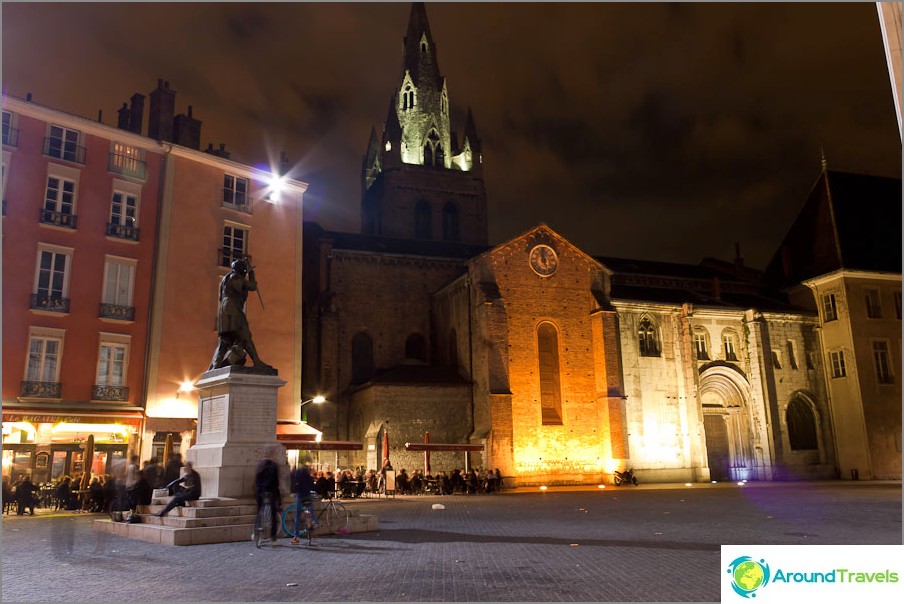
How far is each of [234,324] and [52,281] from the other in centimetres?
1275

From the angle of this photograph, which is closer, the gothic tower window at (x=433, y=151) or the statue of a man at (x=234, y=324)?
the statue of a man at (x=234, y=324)

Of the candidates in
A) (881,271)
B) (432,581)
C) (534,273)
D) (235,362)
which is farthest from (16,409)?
(881,271)

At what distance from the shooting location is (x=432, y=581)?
8.00 meters

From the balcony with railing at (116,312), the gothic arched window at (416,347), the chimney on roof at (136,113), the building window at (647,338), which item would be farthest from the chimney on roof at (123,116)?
the building window at (647,338)

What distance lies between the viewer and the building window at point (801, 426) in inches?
1436

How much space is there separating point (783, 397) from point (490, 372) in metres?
16.5

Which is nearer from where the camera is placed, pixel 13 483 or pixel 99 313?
pixel 13 483

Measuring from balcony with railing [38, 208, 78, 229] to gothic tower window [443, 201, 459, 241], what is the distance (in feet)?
104

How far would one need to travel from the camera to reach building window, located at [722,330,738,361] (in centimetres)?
3653

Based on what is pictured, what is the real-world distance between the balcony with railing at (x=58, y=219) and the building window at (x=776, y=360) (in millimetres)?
33071

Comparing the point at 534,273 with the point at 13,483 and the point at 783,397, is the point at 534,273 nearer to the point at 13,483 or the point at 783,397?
the point at 783,397

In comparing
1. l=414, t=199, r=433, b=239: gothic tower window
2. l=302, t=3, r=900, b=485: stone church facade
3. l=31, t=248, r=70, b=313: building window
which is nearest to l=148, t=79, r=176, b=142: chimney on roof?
l=31, t=248, r=70, b=313: building window

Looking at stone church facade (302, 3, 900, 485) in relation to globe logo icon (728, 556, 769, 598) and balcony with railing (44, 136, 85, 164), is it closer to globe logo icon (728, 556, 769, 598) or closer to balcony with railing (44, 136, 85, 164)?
balcony with railing (44, 136, 85, 164)

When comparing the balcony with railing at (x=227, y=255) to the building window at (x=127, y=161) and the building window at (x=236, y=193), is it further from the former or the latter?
the building window at (x=127, y=161)
